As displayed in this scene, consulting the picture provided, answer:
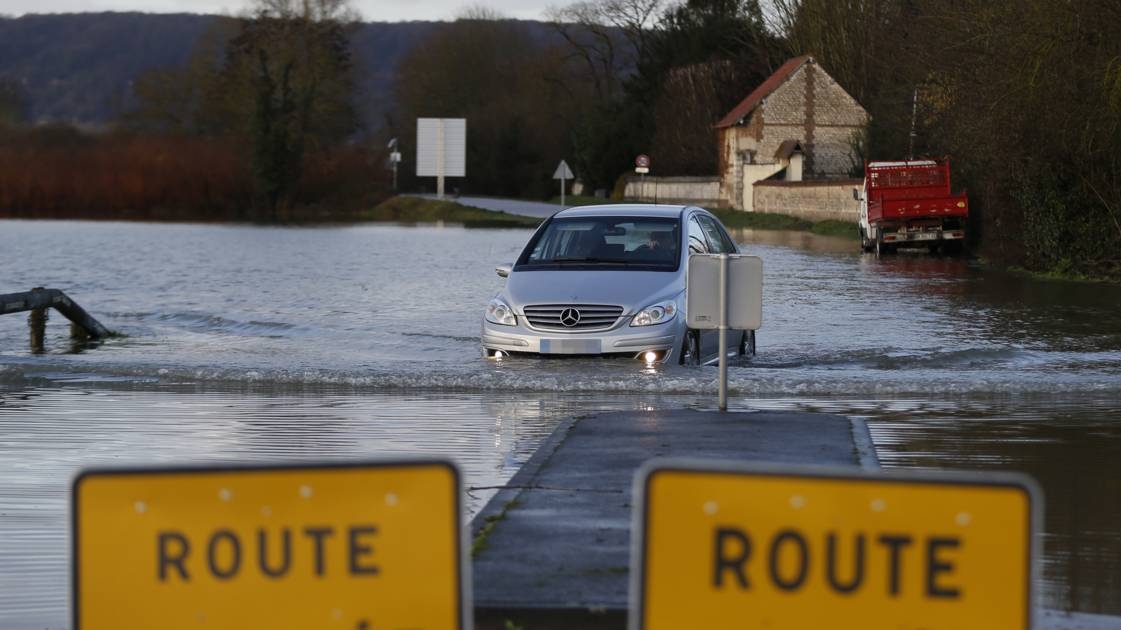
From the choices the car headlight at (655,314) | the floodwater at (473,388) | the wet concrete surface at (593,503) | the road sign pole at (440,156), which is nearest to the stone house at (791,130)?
the road sign pole at (440,156)

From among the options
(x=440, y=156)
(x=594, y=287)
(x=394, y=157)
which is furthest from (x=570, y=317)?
(x=394, y=157)

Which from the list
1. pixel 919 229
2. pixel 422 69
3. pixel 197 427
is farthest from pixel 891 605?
pixel 422 69

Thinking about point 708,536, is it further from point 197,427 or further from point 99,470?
point 197,427

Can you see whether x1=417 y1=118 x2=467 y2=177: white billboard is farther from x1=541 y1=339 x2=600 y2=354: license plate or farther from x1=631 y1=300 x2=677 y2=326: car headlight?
x1=541 y1=339 x2=600 y2=354: license plate

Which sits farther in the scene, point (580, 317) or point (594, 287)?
point (594, 287)

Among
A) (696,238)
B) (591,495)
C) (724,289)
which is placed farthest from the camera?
(696,238)

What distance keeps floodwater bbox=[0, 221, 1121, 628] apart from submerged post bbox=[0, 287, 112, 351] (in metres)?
0.29

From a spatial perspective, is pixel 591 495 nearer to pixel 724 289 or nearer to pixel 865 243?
pixel 724 289

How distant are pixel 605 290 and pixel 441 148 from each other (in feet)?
300

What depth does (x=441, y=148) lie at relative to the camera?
105000mm

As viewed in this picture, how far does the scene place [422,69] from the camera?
12438cm

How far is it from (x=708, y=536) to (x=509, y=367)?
10821mm

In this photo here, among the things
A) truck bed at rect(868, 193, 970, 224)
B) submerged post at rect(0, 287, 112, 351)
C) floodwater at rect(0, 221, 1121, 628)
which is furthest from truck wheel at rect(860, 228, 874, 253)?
submerged post at rect(0, 287, 112, 351)

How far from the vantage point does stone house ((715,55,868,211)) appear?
7812 cm
